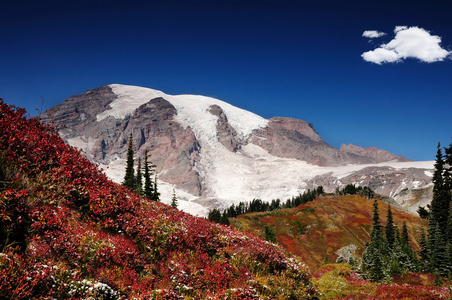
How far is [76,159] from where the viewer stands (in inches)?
539

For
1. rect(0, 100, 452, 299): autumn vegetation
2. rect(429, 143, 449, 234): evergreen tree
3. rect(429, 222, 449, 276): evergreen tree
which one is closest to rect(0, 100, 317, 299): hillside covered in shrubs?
rect(0, 100, 452, 299): autumn vegetation

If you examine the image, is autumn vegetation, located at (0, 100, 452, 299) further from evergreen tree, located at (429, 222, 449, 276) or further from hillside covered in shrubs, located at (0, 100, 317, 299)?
evergreen tree, located at (429, 222, 449, 276)

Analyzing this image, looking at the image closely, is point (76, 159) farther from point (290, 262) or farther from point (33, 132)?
point (290, 262)

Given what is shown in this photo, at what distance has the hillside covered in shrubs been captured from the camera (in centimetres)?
772

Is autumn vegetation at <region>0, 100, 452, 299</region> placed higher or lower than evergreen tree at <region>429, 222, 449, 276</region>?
higher

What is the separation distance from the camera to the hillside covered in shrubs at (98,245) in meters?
7.72

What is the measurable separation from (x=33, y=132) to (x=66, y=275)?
27.2 ft

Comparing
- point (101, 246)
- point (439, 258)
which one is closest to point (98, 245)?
point (101, 246)

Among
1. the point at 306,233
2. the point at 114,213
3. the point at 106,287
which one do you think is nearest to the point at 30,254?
the point at 106,287

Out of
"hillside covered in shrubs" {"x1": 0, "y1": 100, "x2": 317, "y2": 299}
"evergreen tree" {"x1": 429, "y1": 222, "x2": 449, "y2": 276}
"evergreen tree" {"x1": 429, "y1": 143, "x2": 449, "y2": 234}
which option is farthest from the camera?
"evergreen tree" {"x1": 429, "y1": 143, "x2": 449, "y2": 234}

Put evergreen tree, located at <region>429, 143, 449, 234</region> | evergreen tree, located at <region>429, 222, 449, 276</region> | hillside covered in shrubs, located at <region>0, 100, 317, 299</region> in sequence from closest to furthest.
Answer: hillside covered in shrubs, located at <region>0, 100, 317, 299</region>, evergreen tree, located at <region>429, 222, 449, 276</region>, evergreen tree, located at <region>429, 143, 449, 234</region>

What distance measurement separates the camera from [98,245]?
9.64m

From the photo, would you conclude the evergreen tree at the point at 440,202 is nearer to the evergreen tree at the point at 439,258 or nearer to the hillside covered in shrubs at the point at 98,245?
the evergreen tree at the point at 439,258

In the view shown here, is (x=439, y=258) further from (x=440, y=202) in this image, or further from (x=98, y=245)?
(x=98, y=245)
